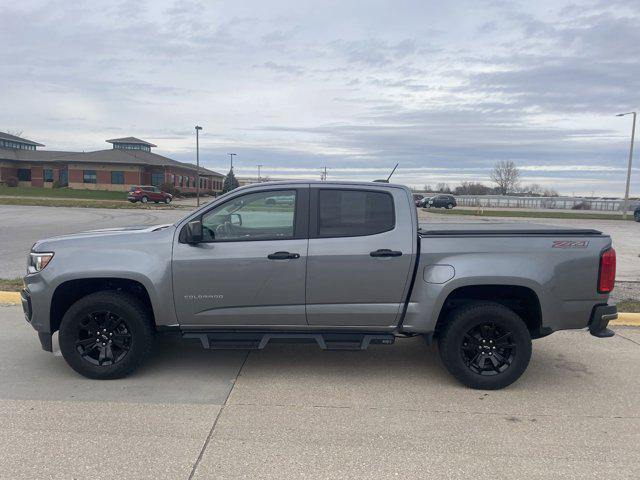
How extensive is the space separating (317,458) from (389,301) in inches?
61.5

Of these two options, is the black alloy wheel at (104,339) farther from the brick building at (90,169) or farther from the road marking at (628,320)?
the brick building at (90,169)

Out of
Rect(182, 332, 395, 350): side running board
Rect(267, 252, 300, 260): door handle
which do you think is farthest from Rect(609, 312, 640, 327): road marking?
Rect(267, 252, 300, 260): door handle

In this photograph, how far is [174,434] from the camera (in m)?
3.49

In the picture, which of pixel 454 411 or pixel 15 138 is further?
pixel 15 138

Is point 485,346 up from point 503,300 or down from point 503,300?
down

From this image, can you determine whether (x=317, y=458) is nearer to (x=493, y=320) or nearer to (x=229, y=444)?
(x=229, y=444)

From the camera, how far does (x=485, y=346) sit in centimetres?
441

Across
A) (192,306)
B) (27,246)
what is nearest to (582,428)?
(192,306)

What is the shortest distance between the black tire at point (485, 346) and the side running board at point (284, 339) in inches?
22.6

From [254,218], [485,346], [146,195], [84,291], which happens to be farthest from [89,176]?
[485,346]

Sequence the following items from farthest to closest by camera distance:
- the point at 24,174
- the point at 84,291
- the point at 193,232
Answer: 1. the point at 24,174
2. the point at 84,291
3. the point at 193,232

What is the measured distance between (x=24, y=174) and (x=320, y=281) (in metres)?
68.6

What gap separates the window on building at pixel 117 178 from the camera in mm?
57031

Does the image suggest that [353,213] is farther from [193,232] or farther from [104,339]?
[104,339]
